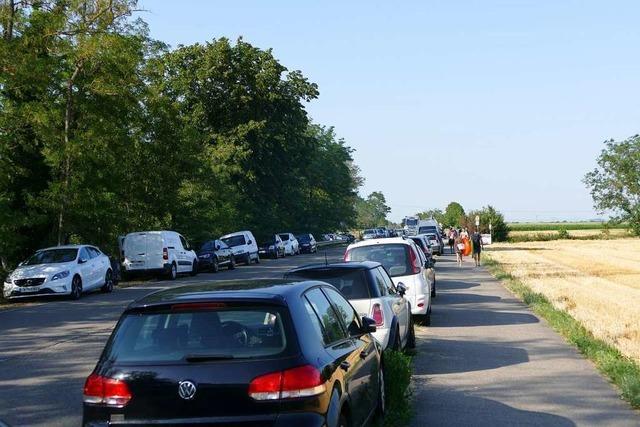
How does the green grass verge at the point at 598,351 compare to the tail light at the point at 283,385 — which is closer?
the tail light at the point at 283,385

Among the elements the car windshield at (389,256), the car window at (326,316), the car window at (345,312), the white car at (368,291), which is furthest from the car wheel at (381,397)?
A: the car windshield at (389,256)

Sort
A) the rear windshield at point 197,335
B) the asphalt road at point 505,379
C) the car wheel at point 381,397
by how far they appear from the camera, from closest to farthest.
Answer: the rear windshield at point 197,335 < the car wheel at point 381,397 < the asphalt road at point 505,379

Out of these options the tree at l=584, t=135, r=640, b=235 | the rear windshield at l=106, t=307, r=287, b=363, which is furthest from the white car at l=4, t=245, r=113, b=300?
the tree at l=584, t=135, r=640, b=235

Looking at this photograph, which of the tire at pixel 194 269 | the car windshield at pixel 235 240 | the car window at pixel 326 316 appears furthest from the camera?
the car windshield at pixel 235 240

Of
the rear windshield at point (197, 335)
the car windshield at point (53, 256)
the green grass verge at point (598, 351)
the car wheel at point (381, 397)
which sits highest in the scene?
the car windshield at point (53, 256)

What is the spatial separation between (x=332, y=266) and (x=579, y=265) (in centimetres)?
3777

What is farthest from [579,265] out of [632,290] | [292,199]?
[292,199]

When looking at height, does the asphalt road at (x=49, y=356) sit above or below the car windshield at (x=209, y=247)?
below

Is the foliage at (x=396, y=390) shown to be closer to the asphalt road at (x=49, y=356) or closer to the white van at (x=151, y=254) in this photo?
the asphalt road at (x=49, y=356)

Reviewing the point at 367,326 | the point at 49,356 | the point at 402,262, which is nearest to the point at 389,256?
the point at 402,262

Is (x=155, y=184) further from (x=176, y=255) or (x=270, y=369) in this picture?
(x=270, y=369)

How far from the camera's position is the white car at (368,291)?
11.0 m

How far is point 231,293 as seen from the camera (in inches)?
233

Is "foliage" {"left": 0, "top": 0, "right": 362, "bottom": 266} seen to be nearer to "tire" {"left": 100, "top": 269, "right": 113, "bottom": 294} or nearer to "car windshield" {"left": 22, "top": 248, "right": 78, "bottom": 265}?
"car windshield" {"left": 22, "top": 248, "right": 78, "bottom": 265}
